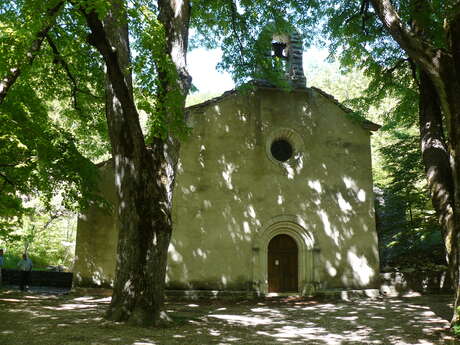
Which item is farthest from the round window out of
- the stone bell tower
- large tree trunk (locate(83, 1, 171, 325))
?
large tree trunk (locate(83, 1, 171, 325))

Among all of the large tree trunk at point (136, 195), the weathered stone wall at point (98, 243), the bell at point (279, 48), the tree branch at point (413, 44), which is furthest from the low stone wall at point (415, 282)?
the large tree trunk at point (136, 195)

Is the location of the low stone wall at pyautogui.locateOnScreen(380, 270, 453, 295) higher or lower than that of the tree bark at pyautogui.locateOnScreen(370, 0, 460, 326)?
lower

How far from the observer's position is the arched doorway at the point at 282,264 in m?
14.7

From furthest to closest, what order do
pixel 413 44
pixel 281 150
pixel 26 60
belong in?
1. pixel 281 150
2. pixel 413 44
3. pixel 26 60

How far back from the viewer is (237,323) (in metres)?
9.13

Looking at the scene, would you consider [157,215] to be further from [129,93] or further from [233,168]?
[233,168]

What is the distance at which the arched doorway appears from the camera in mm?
14727

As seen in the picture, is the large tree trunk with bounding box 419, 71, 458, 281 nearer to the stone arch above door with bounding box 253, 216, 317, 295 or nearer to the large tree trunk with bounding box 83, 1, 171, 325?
the large tree trunk with bounding box 83, 1, 171, 325

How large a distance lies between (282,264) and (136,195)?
813 cm

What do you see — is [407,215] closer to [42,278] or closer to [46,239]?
[42,278]

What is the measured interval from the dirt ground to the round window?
17.3 feet

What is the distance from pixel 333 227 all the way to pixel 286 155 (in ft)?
10.3

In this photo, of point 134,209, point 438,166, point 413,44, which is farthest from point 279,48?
point 134,209

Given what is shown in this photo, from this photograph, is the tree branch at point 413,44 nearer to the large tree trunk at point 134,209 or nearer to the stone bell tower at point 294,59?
the large tree trunk at point 134,209
